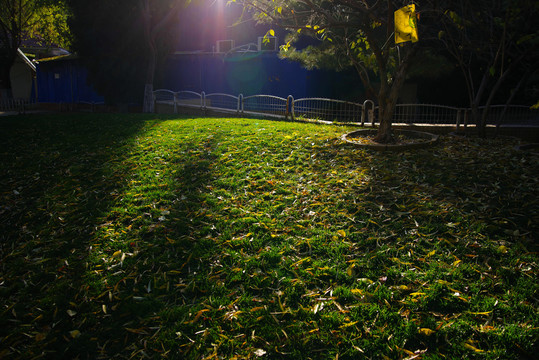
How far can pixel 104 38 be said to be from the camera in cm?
1978

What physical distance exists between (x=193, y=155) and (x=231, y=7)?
75.8 feet

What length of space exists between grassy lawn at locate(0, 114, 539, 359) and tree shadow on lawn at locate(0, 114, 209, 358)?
0.02 meters

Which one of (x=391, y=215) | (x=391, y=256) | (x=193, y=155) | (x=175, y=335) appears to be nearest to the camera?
(x=175, y=335)

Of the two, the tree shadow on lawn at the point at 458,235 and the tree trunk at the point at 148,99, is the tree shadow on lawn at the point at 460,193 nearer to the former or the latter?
the tree shadow on lawn at the point at 458,235

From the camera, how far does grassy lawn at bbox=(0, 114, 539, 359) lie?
2.79 metres

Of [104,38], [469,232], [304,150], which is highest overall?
[104,38]

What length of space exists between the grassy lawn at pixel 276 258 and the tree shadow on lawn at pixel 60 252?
19 millimetres

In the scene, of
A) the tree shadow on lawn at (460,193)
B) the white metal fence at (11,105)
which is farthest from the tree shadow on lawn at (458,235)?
the white metal fence at (11,105)

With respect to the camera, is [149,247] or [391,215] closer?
[149,247]

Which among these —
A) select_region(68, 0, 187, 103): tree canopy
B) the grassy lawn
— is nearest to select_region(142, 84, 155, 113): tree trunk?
select_region(68, 0, 187, 103): tree canopy

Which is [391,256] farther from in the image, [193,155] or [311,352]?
[193,155]

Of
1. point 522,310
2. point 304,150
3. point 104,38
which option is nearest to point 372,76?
point 304,150

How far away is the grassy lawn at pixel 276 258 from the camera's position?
9.14 feet

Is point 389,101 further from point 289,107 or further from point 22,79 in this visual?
point 22,79
